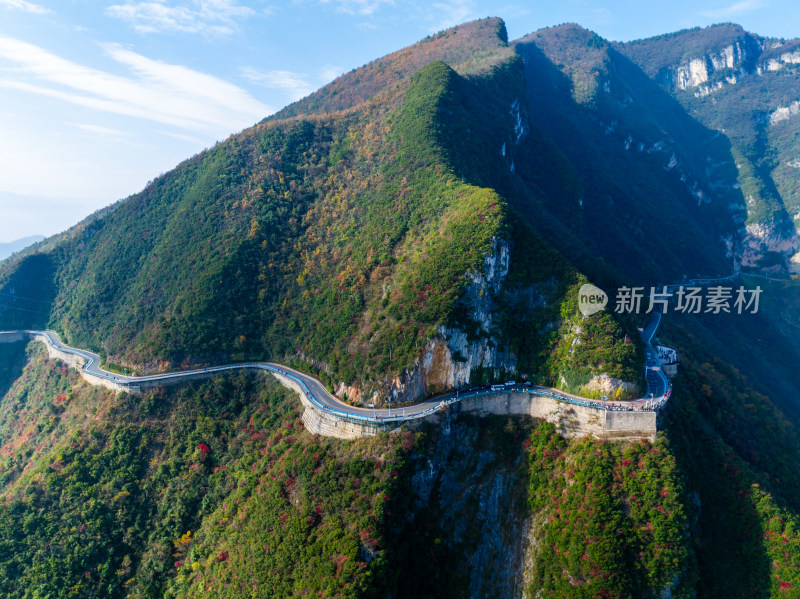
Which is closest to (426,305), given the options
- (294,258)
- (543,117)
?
(294,258)

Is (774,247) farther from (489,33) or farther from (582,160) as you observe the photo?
(489,33)

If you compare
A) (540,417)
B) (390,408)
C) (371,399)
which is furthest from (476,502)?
(371,399)

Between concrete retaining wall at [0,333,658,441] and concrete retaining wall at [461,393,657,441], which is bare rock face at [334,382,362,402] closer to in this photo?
concrete retaining wall at [0,333,658,441]

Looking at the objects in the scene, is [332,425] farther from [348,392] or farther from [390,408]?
[390,408]

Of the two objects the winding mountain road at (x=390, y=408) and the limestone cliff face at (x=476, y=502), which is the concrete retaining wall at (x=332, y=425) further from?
the limestone cliff face at (x=476, y=502)

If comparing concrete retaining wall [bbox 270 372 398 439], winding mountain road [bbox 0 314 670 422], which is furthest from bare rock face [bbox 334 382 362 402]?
concrete retaining wall [bbox 270 372 398 439]
